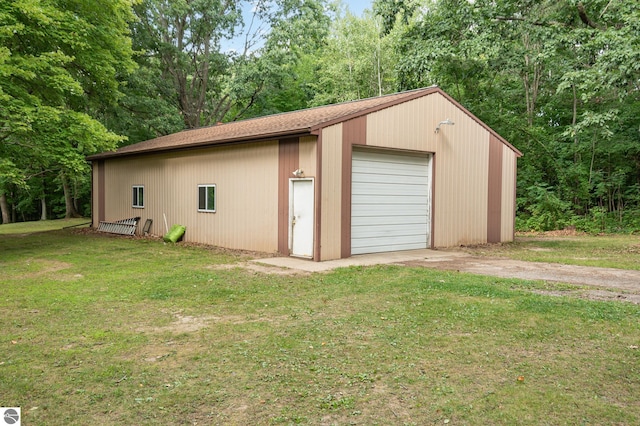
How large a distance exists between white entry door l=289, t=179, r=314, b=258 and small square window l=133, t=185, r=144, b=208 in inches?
306

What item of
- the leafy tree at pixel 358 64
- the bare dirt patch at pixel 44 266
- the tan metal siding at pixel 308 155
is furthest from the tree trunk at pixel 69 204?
the tan metal siding at pixel 308 155

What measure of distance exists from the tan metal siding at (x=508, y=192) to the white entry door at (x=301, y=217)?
24.1ft

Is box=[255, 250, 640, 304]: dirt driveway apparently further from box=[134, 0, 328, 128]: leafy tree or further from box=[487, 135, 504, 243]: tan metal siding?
box=[134, 0, 328, 128]: leafy tree

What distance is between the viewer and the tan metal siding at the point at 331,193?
9898mm

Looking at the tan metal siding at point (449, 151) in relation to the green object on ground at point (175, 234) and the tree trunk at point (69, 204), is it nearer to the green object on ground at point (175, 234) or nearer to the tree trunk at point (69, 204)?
the green object on ground at point (175, 234)

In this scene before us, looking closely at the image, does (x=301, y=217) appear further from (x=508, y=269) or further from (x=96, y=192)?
(x=96, y=192)

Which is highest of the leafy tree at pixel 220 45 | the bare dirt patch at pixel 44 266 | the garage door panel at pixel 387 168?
the leafy tree at pixel 220 45

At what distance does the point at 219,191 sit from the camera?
12.5 meters

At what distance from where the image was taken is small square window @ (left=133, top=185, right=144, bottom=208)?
16016 mm

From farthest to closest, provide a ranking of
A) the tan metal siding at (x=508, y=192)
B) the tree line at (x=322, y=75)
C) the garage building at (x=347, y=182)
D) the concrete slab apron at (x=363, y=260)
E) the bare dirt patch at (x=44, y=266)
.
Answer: the tan metal siding at (x=508, y=192) → the tree line at (x=322, y=75) → the garage building at (x=347, y=182) → the concrete slab apron at (x=363, y=260) → the bare dirt patch at (x=44, y=266)

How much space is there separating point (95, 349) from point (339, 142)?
708 centimetres

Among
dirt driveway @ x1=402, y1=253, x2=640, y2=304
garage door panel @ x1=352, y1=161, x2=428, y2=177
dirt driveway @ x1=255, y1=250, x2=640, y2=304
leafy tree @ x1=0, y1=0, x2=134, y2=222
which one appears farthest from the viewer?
garage door panel @ x1=352, y1=161, x2=428, y2=177

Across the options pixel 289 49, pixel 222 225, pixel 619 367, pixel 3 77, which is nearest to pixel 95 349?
pixel 619 367

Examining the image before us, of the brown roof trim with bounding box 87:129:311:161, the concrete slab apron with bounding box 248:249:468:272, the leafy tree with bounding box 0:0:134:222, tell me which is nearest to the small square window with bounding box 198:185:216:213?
the brown roof trim with bounding box 87:129:311:161
